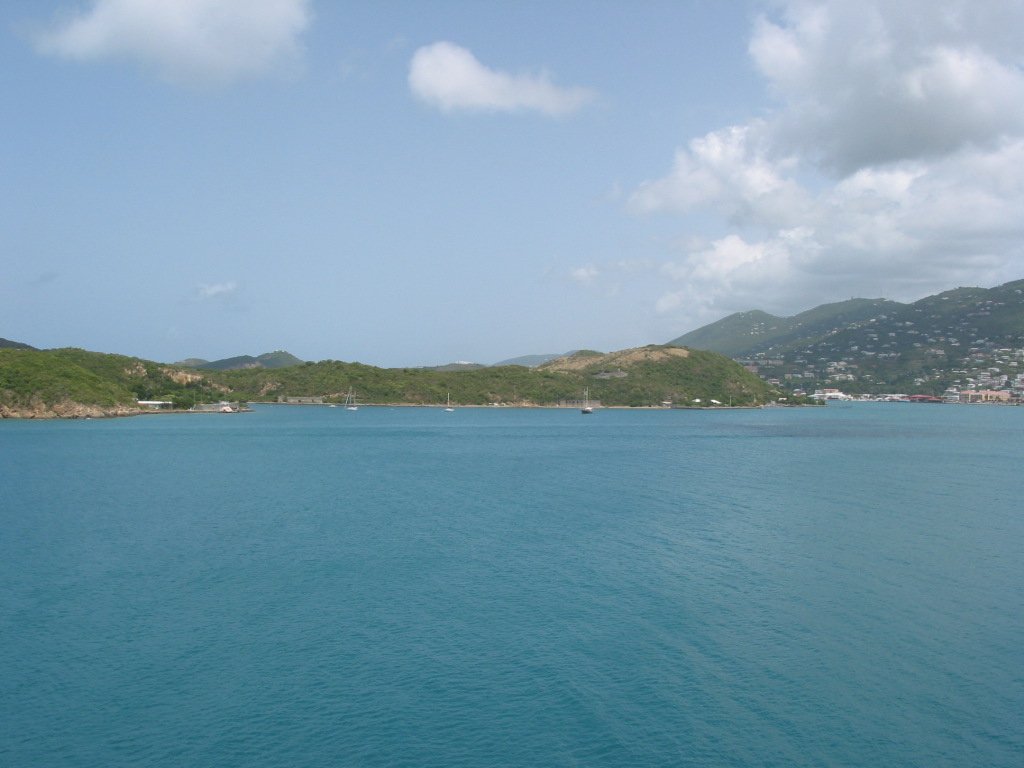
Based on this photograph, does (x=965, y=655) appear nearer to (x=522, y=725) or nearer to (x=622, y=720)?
(x=622, y=720)

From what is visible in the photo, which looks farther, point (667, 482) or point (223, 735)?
point (667, 482)

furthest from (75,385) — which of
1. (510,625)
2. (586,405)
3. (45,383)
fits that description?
(510,625)

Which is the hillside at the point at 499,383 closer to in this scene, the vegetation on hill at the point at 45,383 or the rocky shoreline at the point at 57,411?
the vegetation on hill at the point at 45,383

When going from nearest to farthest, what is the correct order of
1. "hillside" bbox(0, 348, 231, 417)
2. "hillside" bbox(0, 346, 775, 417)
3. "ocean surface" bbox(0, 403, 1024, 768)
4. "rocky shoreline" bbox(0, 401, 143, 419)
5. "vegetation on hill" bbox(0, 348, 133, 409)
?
"ocean surface" bbox(0, 403, 1024, 768) → "rocky shoreline" bbox(0, 401, 143, 419) → "vegetation on hill" bbox(0, 348, 133, 409) → "hillside" bbox(0, 348, 231, 417) → "hillside" bbox(0, 346, 775, 417)

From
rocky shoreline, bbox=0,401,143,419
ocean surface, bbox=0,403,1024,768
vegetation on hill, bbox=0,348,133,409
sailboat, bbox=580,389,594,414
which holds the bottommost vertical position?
ocean surface, bbox=0,403,1024,768

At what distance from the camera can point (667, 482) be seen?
48.1 metres

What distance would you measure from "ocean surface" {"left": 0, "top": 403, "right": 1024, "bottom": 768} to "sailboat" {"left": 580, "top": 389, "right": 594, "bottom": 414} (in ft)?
361

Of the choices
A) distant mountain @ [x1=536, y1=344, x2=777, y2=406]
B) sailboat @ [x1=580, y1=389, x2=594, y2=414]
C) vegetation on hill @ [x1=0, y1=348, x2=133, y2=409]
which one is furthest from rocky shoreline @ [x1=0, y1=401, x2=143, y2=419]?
distant mountain @ [x1=536, y1=344, x2=777, y2=406]

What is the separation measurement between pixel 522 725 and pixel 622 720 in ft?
6.62

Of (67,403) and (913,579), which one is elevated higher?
(67,403)

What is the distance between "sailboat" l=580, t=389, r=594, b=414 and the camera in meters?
156

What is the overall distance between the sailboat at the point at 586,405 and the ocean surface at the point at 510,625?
10999cm

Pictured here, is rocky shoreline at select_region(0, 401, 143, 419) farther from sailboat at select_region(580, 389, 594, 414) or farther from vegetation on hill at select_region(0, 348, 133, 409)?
sailboat at select_region(580, 389, 594, 414)

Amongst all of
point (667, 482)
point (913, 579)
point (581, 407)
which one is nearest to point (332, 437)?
point (667, 482)
